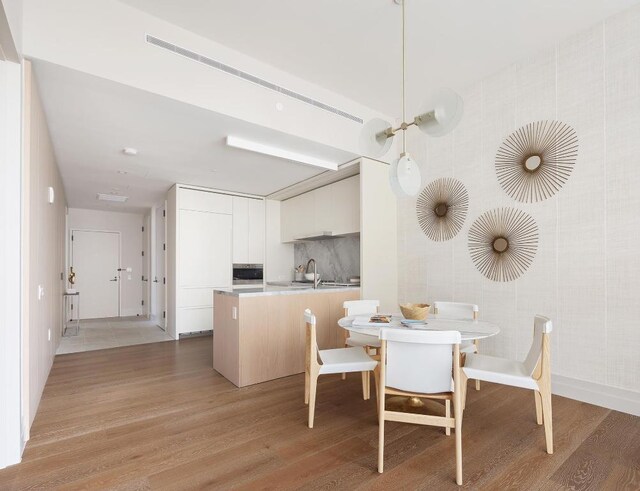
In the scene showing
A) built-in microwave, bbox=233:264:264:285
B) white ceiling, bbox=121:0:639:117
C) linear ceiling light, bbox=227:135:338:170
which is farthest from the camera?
built-in microwave, bbox=233:264:264:285

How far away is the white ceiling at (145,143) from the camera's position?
2629mm

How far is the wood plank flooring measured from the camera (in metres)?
1.77

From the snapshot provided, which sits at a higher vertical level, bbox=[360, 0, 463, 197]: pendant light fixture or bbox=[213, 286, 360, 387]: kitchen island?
bbox=[360, 0, 463, 197]: pendant light fixture

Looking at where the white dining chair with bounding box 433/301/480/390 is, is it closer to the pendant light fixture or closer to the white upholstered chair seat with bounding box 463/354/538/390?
the white upholstered chair seat with bounding box 463/354/538/390

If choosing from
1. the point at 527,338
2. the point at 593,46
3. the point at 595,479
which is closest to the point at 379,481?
the point at 595,479

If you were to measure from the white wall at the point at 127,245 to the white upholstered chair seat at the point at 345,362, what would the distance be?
7.11 m

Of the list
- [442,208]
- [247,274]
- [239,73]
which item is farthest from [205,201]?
[442,208]

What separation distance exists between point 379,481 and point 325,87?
3523 mm

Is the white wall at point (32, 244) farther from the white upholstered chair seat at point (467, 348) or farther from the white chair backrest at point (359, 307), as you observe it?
the white upholstered chair seat at point (467, 348)

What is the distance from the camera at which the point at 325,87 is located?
3625mm

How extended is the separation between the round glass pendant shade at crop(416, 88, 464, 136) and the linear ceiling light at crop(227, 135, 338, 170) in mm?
2004

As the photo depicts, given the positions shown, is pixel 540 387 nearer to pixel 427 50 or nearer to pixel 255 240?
pixel 427 50

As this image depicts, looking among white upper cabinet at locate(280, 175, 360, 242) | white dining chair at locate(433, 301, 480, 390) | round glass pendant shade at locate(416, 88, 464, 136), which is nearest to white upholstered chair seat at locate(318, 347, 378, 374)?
white dining chair at locate(433, 301, 480, 390)

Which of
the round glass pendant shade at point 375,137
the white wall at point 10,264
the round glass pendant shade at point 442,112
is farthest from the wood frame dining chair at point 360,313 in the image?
the white wall at point 10,264
